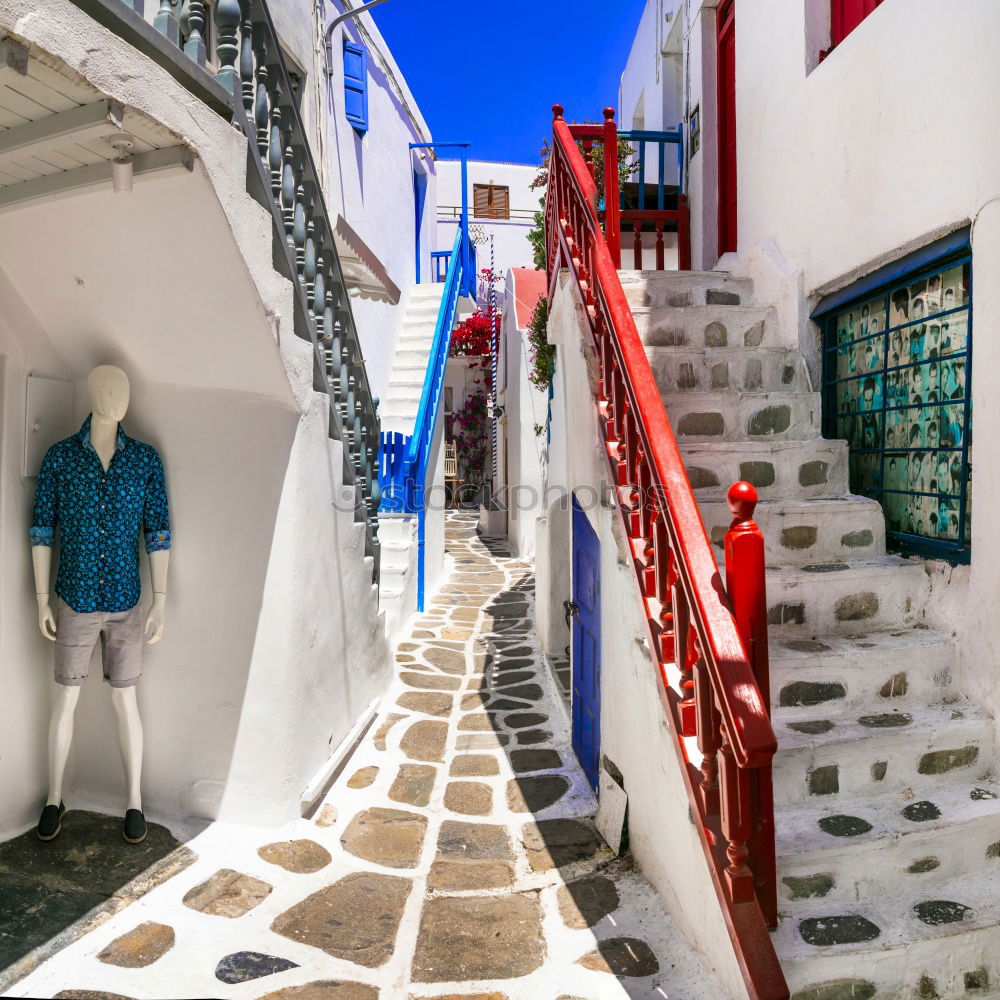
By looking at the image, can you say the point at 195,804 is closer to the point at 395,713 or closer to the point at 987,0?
the point at 395,713

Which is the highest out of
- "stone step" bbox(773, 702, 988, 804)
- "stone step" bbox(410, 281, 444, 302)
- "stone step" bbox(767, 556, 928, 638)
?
"stone step" bbox(410, 281, 444, 302)

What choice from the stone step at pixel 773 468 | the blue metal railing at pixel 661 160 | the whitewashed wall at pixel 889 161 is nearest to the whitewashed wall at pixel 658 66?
the blue metal railing at pixel 661 160

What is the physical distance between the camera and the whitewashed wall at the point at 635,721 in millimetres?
2396

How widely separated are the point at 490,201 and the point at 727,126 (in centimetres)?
1533

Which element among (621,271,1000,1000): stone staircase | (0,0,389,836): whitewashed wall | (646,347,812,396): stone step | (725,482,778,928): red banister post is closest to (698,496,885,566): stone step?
(621,271,1000,1000): stone staircase

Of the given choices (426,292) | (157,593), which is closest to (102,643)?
(157,593)

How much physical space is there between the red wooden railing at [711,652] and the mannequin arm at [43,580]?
247 centimetres

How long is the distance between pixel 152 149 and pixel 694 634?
2542 mm

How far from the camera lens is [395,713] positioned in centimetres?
492

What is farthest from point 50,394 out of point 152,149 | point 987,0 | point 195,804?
point 987,0

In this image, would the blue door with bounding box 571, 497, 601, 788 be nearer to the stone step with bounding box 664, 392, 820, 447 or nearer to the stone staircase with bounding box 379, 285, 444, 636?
the stone step with bounding box 664, 392, 820, 447

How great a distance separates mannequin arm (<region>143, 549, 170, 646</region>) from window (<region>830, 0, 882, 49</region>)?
15.4ft

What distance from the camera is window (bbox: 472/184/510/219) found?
66.8 feet

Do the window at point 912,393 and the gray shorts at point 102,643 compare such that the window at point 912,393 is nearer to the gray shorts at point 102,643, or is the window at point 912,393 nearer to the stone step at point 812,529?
the stone step at point 812,529
